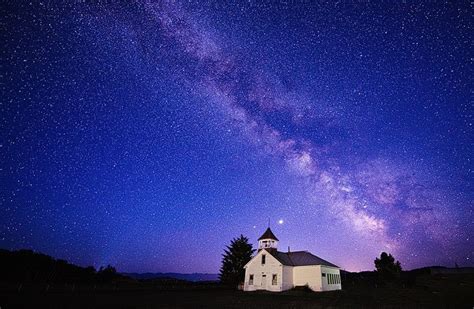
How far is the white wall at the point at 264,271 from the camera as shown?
41000 millimetres

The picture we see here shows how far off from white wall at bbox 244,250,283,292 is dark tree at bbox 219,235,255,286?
9.04 m

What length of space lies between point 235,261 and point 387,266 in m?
39.7

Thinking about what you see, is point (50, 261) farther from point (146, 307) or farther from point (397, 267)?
point (397, 267)

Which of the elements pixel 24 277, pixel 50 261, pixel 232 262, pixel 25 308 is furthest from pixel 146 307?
pixel 50 261

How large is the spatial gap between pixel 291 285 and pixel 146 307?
91.3 ft

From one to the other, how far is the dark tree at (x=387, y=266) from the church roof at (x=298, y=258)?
32.6 meters

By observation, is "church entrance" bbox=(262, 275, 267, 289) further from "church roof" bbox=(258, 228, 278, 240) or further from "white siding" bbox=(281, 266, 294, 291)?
"church roof" bbox=(258, 228, 278, 240)

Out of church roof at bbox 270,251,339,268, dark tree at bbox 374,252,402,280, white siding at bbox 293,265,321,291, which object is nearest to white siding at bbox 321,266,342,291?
church roof at bbox 270,251,339,268

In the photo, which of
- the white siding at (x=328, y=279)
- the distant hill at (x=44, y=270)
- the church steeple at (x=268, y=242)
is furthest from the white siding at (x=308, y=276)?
the distant hill at (x=44, y=270)

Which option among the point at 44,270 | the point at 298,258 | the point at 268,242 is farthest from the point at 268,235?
the point at 44,270

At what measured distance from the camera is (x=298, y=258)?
150 feet

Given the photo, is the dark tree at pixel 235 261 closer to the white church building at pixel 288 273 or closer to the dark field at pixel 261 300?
the white church building at pixel 288 273

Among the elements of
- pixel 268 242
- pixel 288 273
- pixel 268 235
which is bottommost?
pixel 288 273

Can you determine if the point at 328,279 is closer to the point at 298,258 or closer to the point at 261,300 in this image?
the point at 298,258
